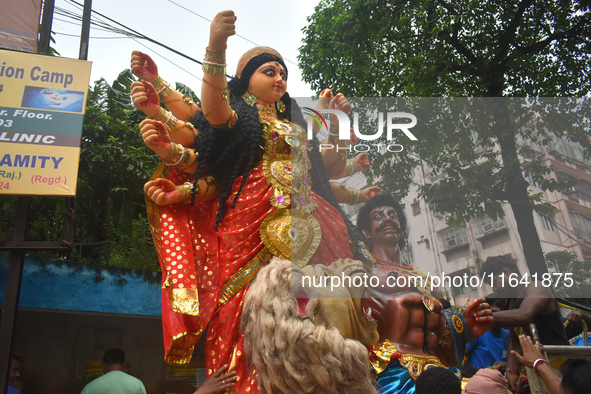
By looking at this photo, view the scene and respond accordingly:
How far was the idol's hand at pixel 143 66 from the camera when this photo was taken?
306 centimetres

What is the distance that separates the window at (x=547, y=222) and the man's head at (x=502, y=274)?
0.77 ft

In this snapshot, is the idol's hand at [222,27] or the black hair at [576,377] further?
the idol's hand at [222,27]

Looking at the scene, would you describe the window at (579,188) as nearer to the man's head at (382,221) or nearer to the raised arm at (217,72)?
the man's head at (382,221)

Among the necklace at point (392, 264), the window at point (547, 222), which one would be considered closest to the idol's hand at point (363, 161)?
the necklace at point (392, 264)

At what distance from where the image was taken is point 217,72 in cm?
275

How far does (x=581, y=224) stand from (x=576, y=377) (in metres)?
0.70

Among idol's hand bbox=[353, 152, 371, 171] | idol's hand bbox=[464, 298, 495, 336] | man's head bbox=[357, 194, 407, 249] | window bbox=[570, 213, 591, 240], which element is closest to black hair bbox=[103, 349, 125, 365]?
man's head bbox=[357, 194, 407, 249]

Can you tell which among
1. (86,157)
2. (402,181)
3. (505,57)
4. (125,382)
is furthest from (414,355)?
(86,157)

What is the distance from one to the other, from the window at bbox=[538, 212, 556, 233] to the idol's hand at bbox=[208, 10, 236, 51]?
1860 millimetres

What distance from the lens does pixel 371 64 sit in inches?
278

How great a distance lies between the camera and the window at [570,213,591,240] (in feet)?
7.36

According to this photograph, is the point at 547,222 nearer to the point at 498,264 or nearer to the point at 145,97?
the point at 498,264

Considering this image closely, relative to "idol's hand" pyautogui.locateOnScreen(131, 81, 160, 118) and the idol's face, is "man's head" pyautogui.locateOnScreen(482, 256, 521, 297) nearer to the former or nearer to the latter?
the idol's face

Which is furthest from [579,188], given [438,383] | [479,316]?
[438,383]
